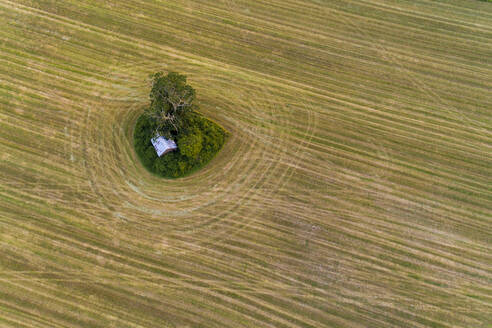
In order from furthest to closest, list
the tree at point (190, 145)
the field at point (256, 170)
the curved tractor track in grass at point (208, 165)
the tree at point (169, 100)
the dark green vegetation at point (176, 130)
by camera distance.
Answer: the curved tractor track in grass at point (208, 165) < the tree at point (190, 145) < the dark green vegetation at point (176, 130) < the tree at point (169, 100) < the field at point (256, 170)

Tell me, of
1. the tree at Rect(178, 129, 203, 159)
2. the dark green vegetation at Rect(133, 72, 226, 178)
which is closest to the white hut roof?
the dark green vegetation at Rect(133, 72, 226, 178)

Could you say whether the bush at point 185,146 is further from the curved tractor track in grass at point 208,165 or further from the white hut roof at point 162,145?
the curved tractor track in grass at point 208,165

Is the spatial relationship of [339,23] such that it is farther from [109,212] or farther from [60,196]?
[60,196]

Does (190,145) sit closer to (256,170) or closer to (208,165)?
(208,165)

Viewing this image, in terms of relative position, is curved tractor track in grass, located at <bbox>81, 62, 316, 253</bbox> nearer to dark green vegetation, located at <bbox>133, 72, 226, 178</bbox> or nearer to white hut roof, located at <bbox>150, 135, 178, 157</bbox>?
dark green vegetation, located at <bbox>133, 72, 226, 178</bbox>

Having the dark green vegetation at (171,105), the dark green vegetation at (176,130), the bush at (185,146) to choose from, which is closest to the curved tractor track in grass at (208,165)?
the bush at (185,146)

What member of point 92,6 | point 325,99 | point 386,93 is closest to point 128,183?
point 325,99
